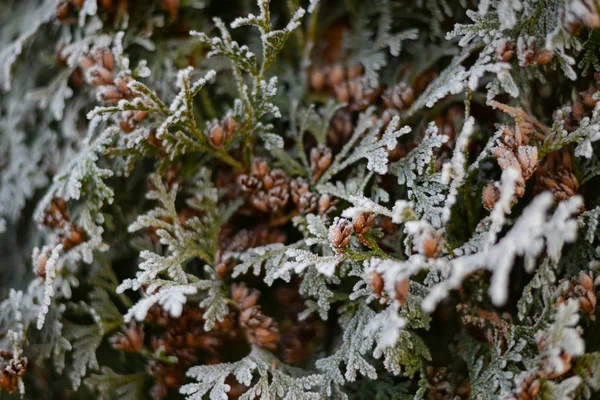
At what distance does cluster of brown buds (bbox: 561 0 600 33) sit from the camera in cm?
65

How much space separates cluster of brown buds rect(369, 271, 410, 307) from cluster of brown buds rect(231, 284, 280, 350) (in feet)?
0.76

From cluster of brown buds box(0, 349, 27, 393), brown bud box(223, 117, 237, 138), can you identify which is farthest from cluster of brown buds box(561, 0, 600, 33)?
cluster of brown buds box(0, 349, 27, 393)

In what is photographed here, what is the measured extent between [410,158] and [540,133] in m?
0.19

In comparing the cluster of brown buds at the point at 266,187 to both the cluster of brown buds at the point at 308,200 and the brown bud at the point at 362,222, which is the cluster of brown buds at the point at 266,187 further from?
the brown bud at the point at 362,222

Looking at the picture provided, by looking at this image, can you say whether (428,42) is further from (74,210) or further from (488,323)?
(74,210)

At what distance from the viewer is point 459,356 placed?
0.89 m

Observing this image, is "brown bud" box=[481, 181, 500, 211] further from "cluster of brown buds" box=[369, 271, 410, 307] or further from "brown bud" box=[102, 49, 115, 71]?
"brown bud" box=[102, 49, 115, 71]

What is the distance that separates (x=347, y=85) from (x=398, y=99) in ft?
0.33

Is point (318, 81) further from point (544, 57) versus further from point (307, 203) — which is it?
point (544, 57)

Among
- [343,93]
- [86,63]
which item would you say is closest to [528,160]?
[343,93]

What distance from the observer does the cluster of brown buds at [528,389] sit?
680 millimetres

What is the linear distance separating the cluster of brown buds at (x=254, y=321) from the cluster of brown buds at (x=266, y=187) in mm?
133

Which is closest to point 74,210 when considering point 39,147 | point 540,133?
point 39,147

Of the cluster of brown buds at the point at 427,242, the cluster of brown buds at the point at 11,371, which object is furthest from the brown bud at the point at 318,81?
the cluster of brown buds at the point at 11,371
